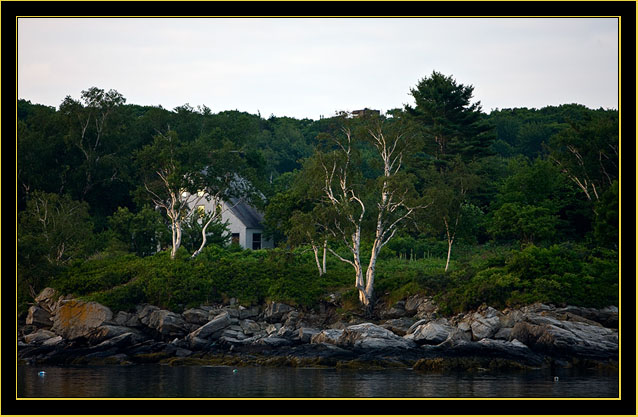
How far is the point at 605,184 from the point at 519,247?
6758mm

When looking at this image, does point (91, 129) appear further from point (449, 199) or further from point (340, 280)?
point (449, 199)

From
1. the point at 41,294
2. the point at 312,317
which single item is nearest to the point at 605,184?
the point at 312,317

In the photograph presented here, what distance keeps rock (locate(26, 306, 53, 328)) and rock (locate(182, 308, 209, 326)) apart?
275 inches

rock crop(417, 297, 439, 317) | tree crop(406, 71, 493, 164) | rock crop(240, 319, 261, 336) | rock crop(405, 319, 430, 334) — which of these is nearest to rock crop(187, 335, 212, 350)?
rock crop(240, 319, 261, 336)

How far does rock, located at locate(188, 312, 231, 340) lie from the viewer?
122 feet

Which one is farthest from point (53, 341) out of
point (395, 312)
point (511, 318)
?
point (511, 318)

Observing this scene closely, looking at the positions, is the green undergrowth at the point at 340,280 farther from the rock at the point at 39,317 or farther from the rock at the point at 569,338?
the rock at the point at 569,338

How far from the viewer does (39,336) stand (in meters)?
37.8

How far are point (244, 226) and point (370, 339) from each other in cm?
2404

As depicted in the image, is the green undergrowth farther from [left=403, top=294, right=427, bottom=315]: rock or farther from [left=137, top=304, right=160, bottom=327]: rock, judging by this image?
[left=137, top=304, right=160, bottom=327]: rock

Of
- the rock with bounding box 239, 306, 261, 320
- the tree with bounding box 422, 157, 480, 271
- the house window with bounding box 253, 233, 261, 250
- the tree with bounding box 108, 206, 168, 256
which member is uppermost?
the tree with bounding box 422, 157, 480, 271

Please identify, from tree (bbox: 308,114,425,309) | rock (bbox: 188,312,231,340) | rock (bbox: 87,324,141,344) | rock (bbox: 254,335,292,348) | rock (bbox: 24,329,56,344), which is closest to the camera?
rock (bbox: 254,335,292,348)

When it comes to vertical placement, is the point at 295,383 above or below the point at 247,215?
below
